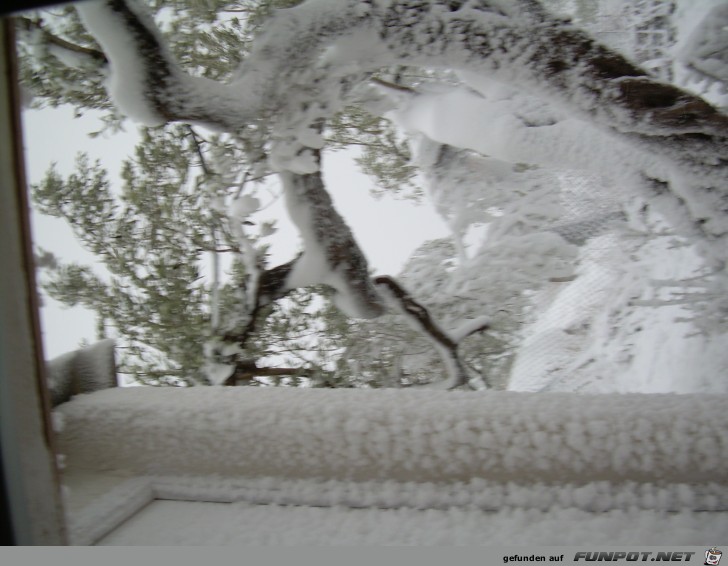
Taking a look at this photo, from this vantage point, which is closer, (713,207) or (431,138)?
(713,207)

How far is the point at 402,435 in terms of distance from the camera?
78 centimetres

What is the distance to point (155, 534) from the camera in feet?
2.36

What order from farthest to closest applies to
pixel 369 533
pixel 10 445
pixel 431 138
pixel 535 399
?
pixel 431 138 → pixel 535 399 → pixel 369 533 → pixel 10 445

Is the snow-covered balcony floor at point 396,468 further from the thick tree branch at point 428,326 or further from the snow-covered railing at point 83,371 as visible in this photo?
the thick tree branch at point 428,326

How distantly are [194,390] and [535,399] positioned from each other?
1.99ft

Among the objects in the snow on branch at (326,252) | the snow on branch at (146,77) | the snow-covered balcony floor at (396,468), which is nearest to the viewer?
the snow-covered balcony floor at (396,468)

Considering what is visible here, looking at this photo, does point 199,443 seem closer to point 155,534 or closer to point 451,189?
point 155,534

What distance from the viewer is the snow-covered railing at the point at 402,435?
0.73 m

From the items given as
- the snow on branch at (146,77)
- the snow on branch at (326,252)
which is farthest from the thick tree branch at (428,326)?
the snow on branch at (146,77)

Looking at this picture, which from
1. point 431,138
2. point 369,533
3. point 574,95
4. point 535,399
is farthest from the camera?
point 431,138

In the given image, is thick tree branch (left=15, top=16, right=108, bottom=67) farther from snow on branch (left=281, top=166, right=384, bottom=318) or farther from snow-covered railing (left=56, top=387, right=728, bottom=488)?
snow-covered railing (left=56, top=387, right=728, bottom=488)

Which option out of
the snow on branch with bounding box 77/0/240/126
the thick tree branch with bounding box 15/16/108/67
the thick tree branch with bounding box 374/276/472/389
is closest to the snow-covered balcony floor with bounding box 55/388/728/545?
the thick tree branch with bounding box 374/276/472/389

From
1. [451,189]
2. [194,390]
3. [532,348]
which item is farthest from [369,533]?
[451,189]

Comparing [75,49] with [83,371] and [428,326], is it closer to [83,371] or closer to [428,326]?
[83,371]
